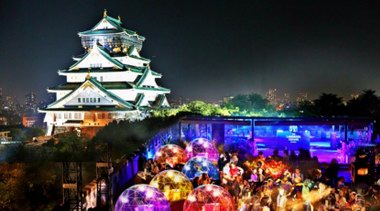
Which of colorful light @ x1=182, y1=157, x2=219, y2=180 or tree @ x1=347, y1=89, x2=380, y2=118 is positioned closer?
colorful light @ x1=182, y1=157, x2=219, y2=180

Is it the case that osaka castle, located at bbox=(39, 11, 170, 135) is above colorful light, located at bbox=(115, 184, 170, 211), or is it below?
above

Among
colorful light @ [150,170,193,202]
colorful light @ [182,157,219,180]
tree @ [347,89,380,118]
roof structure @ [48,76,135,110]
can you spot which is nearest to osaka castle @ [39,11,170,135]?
roof structure @ [48,76,135,110]

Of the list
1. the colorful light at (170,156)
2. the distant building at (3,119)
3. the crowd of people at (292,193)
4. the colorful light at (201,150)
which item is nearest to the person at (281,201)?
the crowd of people at (292,193)

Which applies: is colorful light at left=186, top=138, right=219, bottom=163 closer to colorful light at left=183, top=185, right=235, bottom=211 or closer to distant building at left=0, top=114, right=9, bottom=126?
colorful light at left=183, top=185, right=235, bottom=211

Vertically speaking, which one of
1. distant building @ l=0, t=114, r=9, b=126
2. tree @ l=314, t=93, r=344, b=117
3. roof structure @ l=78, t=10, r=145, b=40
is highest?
roof structure @ l=78, t=10, r=145, b=40

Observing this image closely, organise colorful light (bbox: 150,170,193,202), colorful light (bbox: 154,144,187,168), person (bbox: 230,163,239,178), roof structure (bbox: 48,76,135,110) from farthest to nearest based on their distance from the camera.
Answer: roof structure (bbox: 48,76,135,110)
colorful light (bbox: 154,144,187,168)
person (bbox: 230,163,239,178)
colorful light (bbox: 150,170,193,202)

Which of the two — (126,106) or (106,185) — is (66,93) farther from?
(106,185)

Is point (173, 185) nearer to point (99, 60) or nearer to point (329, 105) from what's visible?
point (99, 60)

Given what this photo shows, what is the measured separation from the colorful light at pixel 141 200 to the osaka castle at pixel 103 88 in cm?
2461

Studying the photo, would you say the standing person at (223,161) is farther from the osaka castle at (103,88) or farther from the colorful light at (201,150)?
the osaka castle at (103,88)

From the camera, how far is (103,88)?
3331 centimetres

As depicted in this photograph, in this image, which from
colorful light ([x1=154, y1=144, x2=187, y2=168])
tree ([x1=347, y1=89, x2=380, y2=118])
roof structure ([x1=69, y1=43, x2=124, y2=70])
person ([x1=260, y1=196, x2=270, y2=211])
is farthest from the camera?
tree ([x1=347, y1=89, x2=380, y2=118])

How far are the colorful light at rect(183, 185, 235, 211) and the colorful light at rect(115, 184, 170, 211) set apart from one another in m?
0.65

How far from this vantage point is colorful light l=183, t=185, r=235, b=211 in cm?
852
